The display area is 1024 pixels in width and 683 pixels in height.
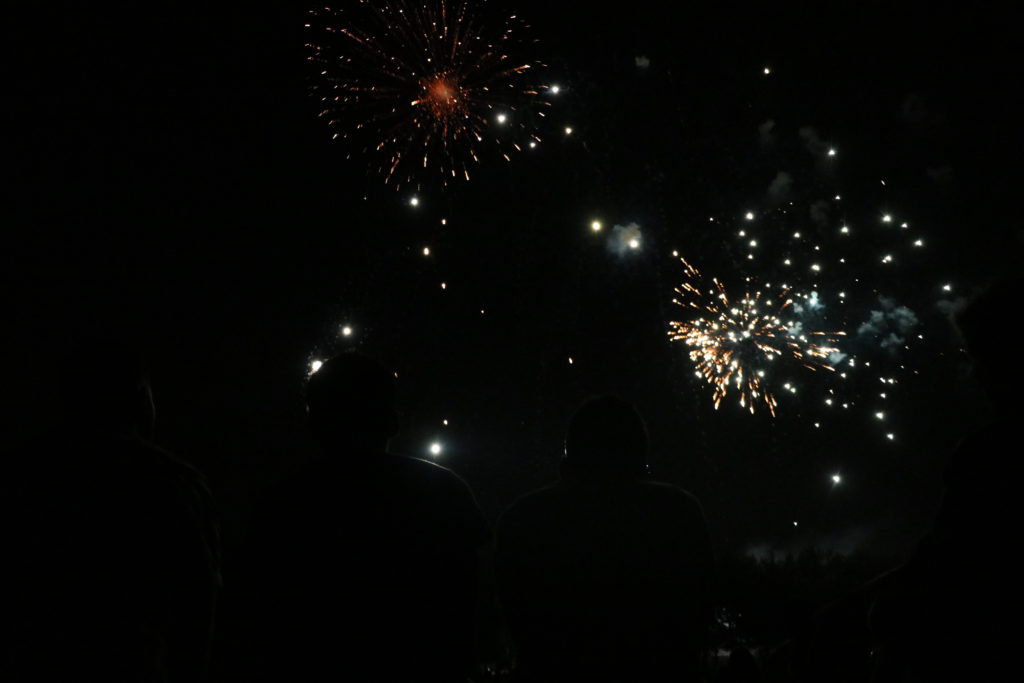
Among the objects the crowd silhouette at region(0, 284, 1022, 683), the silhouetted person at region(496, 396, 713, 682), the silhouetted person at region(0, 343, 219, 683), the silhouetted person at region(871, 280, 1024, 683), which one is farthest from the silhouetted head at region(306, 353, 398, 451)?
the silhouetted person at region(871, 280, 1024, 683)

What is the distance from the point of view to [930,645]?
207 cm

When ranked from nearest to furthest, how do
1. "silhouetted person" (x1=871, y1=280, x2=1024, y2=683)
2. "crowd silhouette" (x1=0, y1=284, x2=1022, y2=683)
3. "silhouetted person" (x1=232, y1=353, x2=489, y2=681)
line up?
"silhouetted person" (x1=871, y1=280, x2=1024, y2=683)
"crowd silhouette" (x1=0, y1=284, x2=1022, y2=683)
"silhouetted person" (x1=232, y1=353, x2=489, y2=681)

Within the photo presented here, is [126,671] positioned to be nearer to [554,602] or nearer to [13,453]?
[13,453]

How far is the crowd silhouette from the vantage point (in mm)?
→ 2137

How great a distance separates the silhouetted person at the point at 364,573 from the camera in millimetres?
2607

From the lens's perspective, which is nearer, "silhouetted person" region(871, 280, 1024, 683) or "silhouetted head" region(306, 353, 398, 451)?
"silhouetted person" region(871, 280, 1024, 683)

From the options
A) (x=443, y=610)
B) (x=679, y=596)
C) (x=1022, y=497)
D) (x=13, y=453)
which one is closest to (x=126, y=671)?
(x=13, y=453)

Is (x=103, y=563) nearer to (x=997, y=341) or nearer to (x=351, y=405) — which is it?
(x=351, y=405)

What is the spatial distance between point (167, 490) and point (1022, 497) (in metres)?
2.80

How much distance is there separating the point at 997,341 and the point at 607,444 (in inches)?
58.6

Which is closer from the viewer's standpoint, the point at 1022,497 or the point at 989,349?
the point at 1022,497

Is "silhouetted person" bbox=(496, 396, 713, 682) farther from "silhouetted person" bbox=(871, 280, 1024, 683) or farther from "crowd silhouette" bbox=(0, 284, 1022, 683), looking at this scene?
"silhouetted person" bbox=(871, 280, 1024, 683)

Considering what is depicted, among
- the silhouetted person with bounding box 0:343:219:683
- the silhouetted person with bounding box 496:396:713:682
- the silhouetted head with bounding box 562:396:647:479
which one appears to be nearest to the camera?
the silhouetted person with bounding box 0:343:219:683

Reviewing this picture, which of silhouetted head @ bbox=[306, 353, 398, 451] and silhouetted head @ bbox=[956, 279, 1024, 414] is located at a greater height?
silhouetted head @ bbox=[306, 353, 398, 451]
